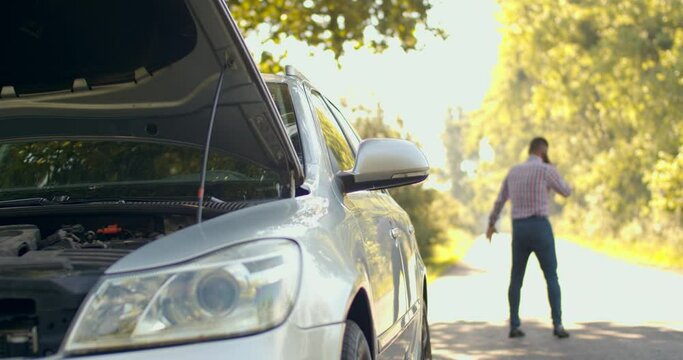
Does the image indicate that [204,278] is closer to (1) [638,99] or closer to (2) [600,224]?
(1) [638,99]

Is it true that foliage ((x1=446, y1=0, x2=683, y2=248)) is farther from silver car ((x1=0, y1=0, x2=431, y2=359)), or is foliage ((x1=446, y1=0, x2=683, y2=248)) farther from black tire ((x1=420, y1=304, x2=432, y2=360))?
silver car ((x1=0, y1=0, x2=431, y2=359))

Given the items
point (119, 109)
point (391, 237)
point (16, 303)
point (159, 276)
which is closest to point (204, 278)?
point (159, 276)

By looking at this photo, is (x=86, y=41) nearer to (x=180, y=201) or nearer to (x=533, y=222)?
(x=180, y=201)

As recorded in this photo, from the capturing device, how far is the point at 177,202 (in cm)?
404

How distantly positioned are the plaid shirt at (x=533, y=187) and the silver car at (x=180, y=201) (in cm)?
447

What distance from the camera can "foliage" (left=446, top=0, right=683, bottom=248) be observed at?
93.8ft

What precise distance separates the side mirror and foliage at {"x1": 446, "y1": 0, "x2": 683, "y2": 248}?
71.1ft

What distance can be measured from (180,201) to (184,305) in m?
1.33

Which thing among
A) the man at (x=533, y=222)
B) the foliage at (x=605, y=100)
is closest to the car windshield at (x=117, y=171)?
the man at (x=533, y=222)

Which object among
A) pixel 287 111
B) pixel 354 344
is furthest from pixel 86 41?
pixel 354 344

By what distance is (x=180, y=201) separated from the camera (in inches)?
162

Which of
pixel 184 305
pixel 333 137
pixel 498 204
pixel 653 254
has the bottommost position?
pixel 653 254

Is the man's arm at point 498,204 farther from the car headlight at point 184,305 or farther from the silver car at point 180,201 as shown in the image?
the car headlight at point 184,305

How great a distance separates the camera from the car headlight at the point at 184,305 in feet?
9.16
